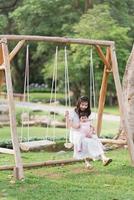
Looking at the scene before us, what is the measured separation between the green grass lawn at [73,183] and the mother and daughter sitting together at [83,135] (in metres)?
0.26

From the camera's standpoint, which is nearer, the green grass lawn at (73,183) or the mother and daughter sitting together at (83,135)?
the green grass lawn at (73,183)

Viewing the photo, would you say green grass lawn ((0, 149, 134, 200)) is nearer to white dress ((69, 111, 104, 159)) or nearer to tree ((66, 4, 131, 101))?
white dress ((69, 111, 104, 159))

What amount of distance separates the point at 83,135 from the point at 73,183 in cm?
117

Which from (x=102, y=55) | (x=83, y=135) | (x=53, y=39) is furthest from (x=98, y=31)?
(x=83, y=135)

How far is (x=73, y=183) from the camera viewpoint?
738 centimetres

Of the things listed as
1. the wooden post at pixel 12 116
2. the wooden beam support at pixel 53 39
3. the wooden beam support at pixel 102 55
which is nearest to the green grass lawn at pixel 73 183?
the wooden post at pixel 12 116

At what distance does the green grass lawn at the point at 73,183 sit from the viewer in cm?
648

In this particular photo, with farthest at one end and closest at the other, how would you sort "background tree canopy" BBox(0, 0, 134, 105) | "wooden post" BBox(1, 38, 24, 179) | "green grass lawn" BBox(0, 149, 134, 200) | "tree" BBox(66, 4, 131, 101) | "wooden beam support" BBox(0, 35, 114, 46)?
1. "background tree canopy" BBox(0, 0, 134, 105)
2. "tree" BBox(66, 4, 131, 101)
3. "wooden beam support" BBox(0, 35, 114, 46)
4. "wooden post" BBox(1, 38, 24, 179)
5. "green grass lawn" BBox(0, 149, 134, 200)

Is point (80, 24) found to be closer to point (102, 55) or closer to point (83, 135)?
point (102, 55)

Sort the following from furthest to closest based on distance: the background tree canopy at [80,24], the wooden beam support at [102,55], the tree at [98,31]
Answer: the background tree canopy at [80,24] → the tree at [98,31] → the wooden beam support at [102,55]

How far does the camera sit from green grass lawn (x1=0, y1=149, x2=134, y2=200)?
21.3 feet

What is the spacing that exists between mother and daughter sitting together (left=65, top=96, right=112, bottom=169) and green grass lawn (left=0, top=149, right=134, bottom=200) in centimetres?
26

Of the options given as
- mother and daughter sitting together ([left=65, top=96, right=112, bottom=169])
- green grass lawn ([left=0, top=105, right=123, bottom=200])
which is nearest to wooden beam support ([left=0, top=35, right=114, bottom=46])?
mother and daughter sitting together ([left=65, top=96, right=112, bottom=169])

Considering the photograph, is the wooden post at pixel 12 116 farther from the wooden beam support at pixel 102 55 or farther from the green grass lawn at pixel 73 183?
the wooden beam support at pixel 102 55
